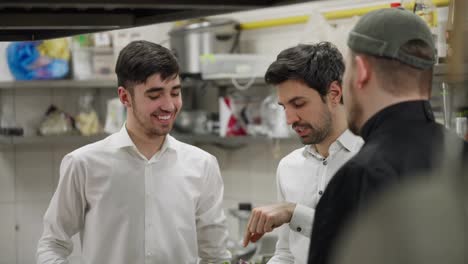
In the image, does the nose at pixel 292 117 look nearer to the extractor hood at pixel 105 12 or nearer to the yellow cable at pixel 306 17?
the extractor hood at pixel 105 12

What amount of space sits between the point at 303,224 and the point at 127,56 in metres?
0.87

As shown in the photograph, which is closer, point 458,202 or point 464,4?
point 464,4

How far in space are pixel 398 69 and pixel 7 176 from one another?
3.74m

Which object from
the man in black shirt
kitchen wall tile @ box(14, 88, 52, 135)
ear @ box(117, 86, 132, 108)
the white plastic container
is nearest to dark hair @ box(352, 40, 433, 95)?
the man in black shirt

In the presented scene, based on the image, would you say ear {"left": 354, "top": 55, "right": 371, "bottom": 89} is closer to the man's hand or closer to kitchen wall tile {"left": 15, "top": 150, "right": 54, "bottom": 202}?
the man's hand

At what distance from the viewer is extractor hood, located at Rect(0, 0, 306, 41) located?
3.86ft

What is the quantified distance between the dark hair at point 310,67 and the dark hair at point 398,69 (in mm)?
809

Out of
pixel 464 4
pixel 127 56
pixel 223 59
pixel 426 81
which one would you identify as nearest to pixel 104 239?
pixel 127 56

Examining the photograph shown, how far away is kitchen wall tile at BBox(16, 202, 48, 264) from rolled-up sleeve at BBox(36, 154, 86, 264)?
2382 mm

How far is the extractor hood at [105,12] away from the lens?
118 cm

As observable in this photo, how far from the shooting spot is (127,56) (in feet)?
7.97

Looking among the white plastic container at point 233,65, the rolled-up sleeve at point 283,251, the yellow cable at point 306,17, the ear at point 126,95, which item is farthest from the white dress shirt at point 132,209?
the white plastic container at point 233,65

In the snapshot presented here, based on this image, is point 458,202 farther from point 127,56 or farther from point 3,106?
point 3,106

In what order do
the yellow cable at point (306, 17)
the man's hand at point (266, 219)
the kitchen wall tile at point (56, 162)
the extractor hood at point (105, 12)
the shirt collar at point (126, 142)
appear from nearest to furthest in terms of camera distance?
the extractor hood at point (105, 12)
the man's hand at point (266, 219)
the shirt collar at point (126, 142)
the yellow cable at point (306, 17)
the kitchen wall tile at point (56, 162)
